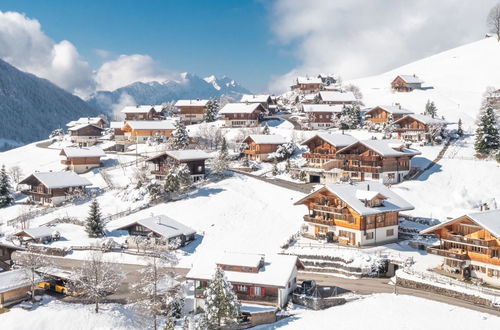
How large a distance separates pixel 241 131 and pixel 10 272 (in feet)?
213

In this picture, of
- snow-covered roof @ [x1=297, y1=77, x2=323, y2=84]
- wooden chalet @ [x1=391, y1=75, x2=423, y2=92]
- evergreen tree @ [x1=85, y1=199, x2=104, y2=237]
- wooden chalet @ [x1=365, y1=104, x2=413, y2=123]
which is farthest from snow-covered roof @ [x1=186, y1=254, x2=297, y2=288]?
snow-covered roof @ [x1=297, y1=77, x2=323, y2=84]

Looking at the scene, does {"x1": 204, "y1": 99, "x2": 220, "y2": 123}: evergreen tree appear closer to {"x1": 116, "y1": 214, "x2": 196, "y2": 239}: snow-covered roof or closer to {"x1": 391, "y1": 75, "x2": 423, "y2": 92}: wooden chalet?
{"x1": 391, "y1": 75, "x2": 423, "y2": 92}: wooden chalet

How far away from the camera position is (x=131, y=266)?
51.9 meters

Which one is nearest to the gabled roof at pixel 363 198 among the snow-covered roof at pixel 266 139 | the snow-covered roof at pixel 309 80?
the snow-covered roof at pixel 266 139

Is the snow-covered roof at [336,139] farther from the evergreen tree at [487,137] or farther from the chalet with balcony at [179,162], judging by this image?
the evergreen tree at [487,137]

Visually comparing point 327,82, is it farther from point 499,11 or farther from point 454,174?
point 454,174

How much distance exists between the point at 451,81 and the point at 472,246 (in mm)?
114241

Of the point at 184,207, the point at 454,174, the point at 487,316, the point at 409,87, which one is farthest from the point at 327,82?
the point at 487,316

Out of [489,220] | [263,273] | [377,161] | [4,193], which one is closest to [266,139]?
[377,161]

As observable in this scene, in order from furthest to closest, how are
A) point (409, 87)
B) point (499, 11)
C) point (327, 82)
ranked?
point (499, 11) < point (327, 82) < point (409, 87)

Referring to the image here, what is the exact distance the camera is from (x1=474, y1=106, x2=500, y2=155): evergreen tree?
75188 mm

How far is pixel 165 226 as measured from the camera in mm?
56875

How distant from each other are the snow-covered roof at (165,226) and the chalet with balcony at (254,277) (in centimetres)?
1368

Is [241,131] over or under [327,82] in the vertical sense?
under
